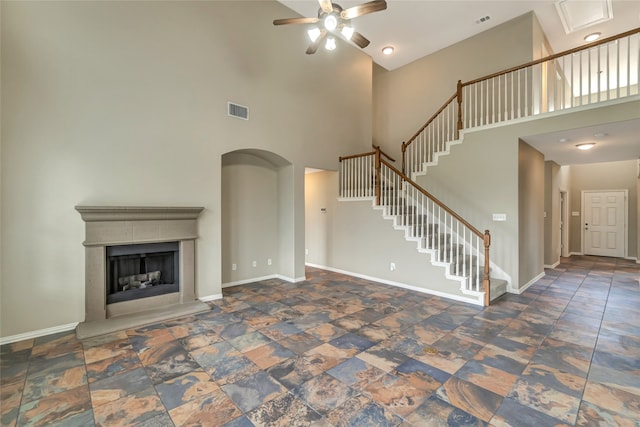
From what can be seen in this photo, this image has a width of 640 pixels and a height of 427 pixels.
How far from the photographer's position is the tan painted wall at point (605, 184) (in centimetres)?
872

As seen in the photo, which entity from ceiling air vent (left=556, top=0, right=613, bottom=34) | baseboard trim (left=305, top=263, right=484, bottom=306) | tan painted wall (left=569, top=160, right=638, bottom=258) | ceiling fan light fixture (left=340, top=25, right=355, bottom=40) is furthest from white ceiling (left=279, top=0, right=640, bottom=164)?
tan painted wall (left=569, top=160, right=638, bottom=258)

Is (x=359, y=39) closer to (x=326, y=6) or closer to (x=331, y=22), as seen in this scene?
(x=331, y=22)

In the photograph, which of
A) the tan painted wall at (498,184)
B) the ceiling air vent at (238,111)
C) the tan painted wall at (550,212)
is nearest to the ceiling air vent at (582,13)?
the tan painted wall at (498,184)

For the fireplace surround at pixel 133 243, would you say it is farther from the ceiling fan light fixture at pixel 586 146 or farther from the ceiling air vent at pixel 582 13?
the ceiling air vent at pixel 582 13

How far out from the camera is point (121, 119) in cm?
391

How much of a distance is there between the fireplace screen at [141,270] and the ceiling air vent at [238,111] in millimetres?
2450

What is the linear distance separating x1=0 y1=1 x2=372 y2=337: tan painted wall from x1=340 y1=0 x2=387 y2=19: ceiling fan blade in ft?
7.69

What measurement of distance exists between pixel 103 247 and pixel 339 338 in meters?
3.33

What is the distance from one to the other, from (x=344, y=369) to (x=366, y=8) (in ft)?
13.3

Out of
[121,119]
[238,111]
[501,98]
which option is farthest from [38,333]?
[501,98]

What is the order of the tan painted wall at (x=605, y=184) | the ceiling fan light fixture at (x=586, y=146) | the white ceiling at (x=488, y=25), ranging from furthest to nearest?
the tan painted wall at (x=605, y=184) → the white ceiling at (x=488, y=25) → the ceiling fan light fixture at (x=586, y=146)

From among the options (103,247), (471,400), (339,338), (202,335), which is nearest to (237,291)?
(202,335)

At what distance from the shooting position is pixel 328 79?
6.58 metres

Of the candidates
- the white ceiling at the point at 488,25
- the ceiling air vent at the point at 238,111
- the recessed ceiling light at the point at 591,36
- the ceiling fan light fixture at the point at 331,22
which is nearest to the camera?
the ceiling fan light fixture at the point at 331,22
